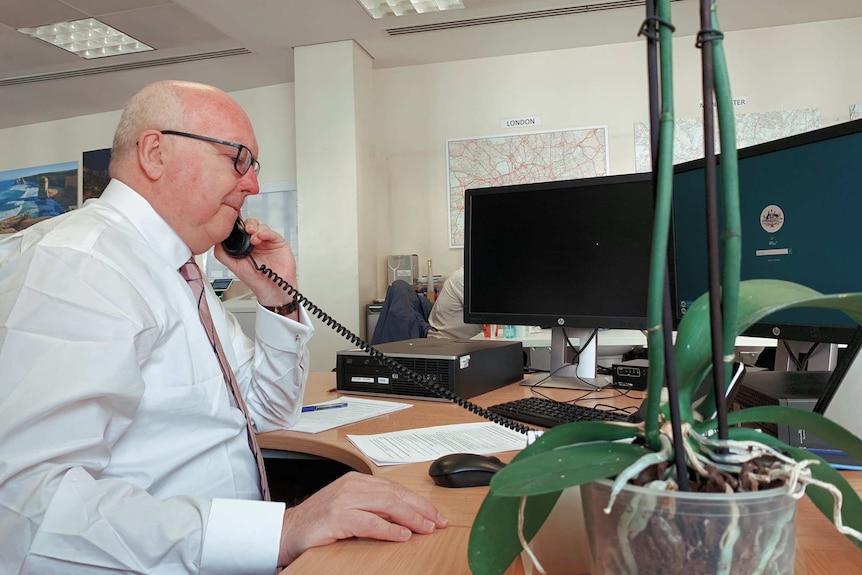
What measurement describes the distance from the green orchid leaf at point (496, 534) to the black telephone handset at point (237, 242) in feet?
4.24

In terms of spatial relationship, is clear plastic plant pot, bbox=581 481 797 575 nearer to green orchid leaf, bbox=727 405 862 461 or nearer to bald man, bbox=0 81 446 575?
green orchid leaf, bbox=727 405 862 461

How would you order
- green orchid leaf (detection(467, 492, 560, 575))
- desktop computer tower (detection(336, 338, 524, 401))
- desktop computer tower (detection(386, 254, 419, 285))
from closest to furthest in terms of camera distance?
green orchid leaf (detection(467, 492, 560, 575)) → desktop computer tower (detection(336, 338, 524, 401)) → desktop computer tower (detection(386, 254, 419, 285))

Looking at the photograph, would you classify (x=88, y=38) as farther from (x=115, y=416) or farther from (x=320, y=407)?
(x=115, y=416)

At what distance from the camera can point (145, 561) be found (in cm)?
87

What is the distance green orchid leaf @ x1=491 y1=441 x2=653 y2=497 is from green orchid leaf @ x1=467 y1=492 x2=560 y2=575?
66 mm

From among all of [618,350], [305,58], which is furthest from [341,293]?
[618,350]

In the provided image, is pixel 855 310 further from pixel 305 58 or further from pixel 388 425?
pixel 305 58

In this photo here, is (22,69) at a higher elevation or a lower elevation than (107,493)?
higher

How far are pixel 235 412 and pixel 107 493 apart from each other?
1.29ft

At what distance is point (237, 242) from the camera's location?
1642 mm

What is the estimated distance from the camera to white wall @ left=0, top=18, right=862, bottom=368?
4363 mm

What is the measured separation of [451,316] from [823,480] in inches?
114

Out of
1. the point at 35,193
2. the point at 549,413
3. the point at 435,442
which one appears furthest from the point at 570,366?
the point at 35,193

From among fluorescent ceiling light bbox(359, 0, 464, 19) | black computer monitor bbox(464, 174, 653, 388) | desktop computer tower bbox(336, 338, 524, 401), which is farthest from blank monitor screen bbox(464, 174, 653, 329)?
fluorescent ceiling light bbox(359, 0, 464, 19)
